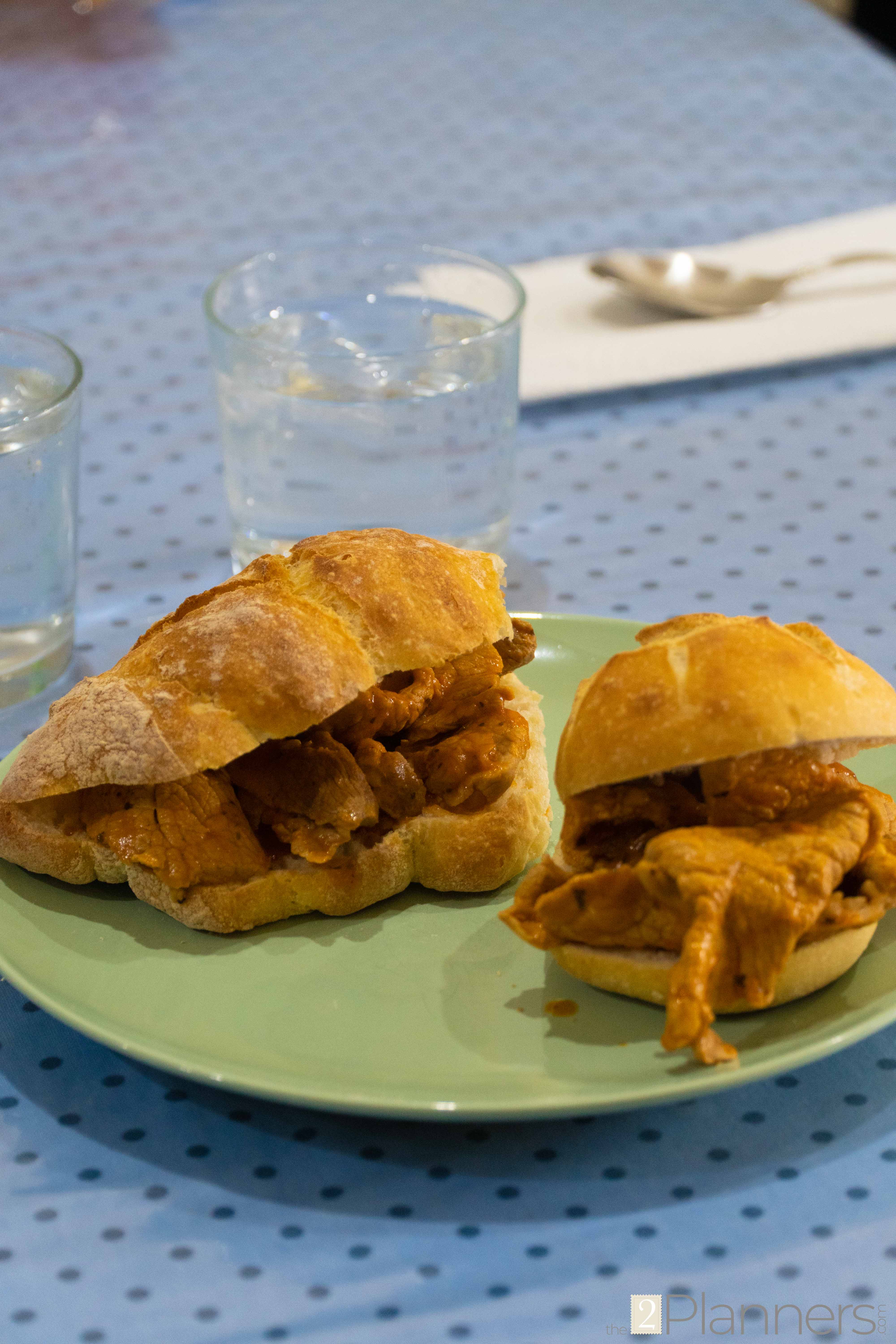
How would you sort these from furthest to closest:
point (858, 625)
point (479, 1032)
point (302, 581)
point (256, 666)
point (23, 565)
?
1. point (858, 625)
2. point (23, 565)
3. point (302, 581)
4. point (256, 666)
5. point (479, 1032)

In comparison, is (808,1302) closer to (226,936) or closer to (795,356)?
(226,936)

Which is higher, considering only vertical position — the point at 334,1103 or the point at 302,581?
the point at 302,581

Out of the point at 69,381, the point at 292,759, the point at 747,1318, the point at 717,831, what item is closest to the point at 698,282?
the point at 69,381

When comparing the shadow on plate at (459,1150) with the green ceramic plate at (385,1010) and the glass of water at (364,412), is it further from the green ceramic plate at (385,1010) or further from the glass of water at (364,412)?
the glass of water at (364,412)

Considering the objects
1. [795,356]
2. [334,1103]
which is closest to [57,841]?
[334,1103]

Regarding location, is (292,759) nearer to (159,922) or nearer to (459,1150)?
(159,922)

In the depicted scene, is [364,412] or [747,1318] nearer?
[747,1318]

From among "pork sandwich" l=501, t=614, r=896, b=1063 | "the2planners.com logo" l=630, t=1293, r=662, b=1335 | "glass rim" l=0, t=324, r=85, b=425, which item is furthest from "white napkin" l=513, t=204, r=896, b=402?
"the2planners.com logo" l=630, t=1293, r=662, b=1335
